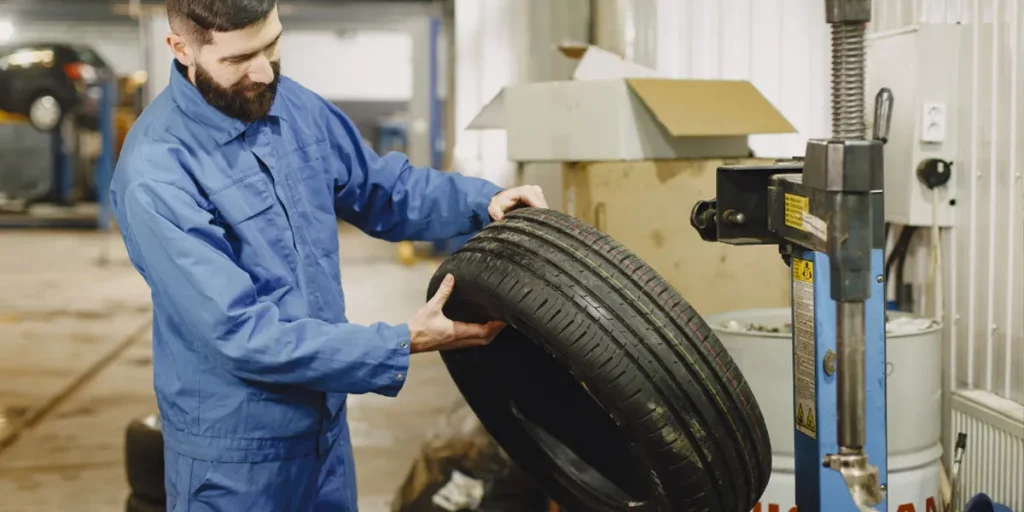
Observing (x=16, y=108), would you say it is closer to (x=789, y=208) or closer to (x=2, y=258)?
(x=2, y=258)

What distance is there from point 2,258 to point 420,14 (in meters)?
4.46

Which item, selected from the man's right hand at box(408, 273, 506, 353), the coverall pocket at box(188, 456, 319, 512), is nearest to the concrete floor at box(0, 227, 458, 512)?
the coverall pocket at box(188, 456, 319, 512)

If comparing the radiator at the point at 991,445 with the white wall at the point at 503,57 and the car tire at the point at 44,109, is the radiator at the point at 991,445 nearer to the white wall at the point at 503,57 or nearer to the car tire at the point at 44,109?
the white wall at the point at 503,57

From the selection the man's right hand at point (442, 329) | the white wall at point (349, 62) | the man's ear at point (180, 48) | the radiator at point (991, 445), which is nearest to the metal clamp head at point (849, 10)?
the man's right hand at point (442, 329)

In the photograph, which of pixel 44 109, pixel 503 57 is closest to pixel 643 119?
pixel 503 57

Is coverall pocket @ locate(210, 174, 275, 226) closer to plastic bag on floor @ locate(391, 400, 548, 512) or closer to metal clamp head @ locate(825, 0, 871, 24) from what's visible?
metal clamp head @ locate(825, 0, 871, 24)

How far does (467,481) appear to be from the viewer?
Answer: 2.69 m

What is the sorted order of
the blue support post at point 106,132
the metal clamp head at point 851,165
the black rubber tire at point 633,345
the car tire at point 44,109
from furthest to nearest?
1. the car tire at point 44,109
2. the blue support post at point 106,132
3. the black rubber tire at point 633,345
4. the metal clamp head at point 851,165

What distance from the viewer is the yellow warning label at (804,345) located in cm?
136

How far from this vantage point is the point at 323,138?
5.92 ft

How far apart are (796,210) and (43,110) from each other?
11633mm

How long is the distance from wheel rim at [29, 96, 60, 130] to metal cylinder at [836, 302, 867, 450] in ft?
38.2

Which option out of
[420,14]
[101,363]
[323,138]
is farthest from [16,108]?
[323,138]

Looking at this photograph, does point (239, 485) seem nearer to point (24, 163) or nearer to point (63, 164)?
point (63, 164)
